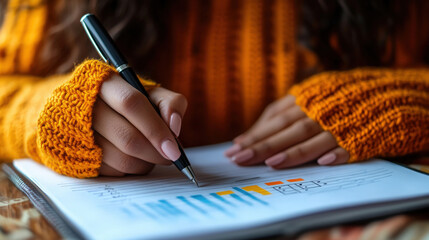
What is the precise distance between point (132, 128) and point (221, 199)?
4.6 inches

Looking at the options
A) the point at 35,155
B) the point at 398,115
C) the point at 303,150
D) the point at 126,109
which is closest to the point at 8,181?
the point at 35,155

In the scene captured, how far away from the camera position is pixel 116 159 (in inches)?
15.8

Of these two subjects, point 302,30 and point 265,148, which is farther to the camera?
point 302,30

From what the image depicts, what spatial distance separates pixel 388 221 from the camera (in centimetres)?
30

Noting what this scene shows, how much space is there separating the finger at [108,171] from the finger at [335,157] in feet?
0.75

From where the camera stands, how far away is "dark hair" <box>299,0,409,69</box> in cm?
Result: 70

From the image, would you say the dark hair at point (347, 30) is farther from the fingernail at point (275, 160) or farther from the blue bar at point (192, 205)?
the blue bar at point (192, 205)

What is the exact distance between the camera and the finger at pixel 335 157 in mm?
456

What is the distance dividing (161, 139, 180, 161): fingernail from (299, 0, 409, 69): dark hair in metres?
0.42

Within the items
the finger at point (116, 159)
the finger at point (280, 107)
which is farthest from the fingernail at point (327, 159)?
the finger at point (116, 159)

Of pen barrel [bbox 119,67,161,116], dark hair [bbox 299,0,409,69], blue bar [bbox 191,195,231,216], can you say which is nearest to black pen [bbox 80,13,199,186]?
pen barrel [bbox 119,67,161,116]

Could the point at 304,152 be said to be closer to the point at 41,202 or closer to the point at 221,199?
the point at 221,199

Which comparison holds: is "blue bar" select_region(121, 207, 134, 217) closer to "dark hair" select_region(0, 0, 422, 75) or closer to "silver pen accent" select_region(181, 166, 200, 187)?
"silver pen accent" select_region(181, 166, 200, 187)

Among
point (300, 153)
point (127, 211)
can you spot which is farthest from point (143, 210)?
point (300, 153)
